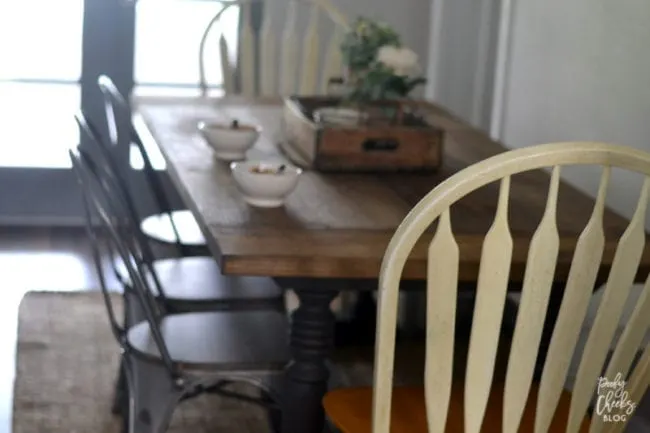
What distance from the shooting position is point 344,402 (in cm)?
187

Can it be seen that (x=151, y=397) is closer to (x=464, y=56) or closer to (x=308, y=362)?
(x=308, y=362)

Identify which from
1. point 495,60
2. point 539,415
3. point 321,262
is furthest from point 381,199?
point 495,60

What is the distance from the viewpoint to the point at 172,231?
2.81m

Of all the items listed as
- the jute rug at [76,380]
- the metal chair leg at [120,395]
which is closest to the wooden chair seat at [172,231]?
the metal chair leg at [120,395]

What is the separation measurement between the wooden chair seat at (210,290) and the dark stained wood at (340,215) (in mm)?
267

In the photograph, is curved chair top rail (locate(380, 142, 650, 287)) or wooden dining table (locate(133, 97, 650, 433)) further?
wooden dining table (locate(133, 97, 650, 433))

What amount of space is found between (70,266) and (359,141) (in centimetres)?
184

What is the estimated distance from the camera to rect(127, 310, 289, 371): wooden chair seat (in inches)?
80.5

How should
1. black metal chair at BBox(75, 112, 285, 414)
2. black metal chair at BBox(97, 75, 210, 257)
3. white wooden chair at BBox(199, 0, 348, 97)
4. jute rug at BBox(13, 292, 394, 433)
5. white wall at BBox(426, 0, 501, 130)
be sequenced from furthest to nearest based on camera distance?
white wall at BBox(426, 0, 501, 130), white wooden chair at BBox(199, 0, 348, 97), jute rug at BBox(13, 292, 394, 433), black metal chair at BBox(97, 75, 210, 257), black metal chair at BBox(75, 112, 285, 414)

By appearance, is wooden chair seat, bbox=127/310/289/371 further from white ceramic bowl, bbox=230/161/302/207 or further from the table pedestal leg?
white ceramic bowl, bbox=230/161/302/207

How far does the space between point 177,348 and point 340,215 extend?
16.0 inches

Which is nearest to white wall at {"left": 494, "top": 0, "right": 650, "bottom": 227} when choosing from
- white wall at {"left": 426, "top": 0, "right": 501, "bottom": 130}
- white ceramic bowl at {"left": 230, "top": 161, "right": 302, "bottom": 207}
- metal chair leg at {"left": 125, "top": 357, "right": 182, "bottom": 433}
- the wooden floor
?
white wall at {"left": 426, "top": 0, "right": 501, "bottom": 130}

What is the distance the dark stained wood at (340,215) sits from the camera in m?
1.78

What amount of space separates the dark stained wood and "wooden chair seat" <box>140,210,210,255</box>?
239 mm
